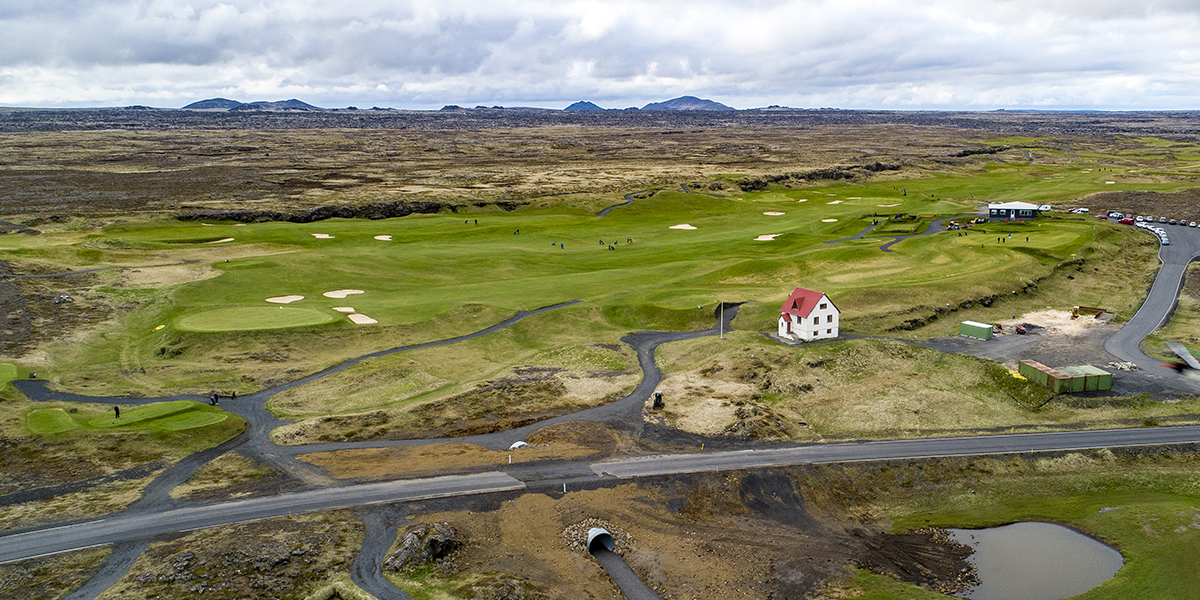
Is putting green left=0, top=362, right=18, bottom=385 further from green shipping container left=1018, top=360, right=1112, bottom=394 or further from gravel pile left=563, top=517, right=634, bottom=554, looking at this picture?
green shipping container left=1018, top=360, right=1112, bottom=394

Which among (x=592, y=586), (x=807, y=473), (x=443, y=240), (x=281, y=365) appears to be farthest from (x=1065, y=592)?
(x=443, y=240)

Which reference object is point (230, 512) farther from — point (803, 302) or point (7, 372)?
point (803, 302)

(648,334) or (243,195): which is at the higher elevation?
(243,195)

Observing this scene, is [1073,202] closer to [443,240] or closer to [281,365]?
[443,240]

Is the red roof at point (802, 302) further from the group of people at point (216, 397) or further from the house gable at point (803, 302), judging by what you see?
the group of people at point (216, 397)

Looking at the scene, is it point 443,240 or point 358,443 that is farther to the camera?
point 443,240

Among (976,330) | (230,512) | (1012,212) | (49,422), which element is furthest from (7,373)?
(1012,212)
